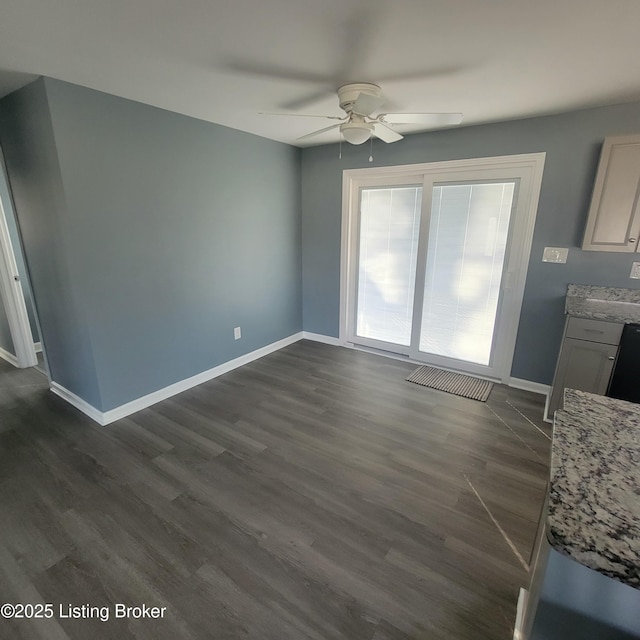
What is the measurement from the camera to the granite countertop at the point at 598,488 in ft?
1.90

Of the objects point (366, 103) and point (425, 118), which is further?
point (425, 118)

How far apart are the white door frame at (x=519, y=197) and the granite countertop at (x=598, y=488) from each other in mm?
2273

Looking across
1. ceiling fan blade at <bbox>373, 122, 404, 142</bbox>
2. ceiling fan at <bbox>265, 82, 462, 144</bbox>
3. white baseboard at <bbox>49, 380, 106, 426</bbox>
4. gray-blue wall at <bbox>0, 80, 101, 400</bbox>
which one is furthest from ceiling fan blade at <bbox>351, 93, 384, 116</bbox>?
white baseboard at <bbox>49, 380, 106, 426</bbox>

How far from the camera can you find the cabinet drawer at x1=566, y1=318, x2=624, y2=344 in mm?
2332

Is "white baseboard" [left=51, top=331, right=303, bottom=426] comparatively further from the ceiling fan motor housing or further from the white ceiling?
the ceiling fan motor housing

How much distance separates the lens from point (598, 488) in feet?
2.38

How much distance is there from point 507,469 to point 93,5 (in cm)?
327

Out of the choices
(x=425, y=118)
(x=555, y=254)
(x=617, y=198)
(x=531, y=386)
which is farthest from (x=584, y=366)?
(x=425, y=118)

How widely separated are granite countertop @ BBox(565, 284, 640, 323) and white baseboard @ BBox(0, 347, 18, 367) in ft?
17.3

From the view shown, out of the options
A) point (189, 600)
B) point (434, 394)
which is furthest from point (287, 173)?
point (189, 600)

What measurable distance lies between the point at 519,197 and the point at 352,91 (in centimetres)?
185

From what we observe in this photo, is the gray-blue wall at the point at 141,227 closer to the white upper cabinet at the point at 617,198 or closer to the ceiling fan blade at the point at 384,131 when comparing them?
the ceiling fan blade at the point at 384,131

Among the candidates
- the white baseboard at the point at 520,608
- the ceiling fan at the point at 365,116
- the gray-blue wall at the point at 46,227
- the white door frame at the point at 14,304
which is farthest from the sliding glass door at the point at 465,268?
the white door frame at the point at 14,304

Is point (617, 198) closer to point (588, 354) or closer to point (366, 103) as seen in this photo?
point (588, 354)
